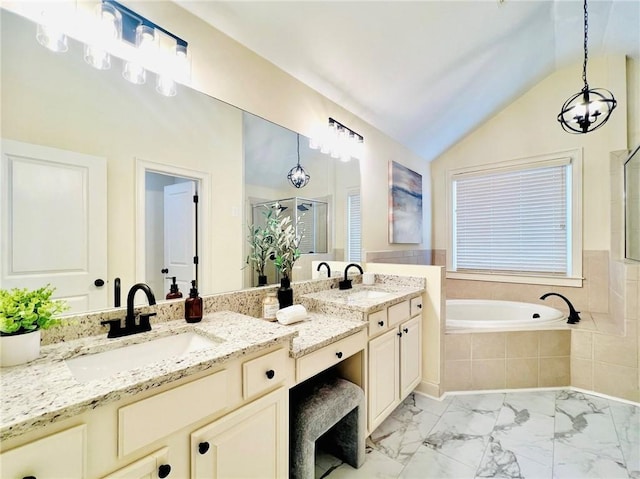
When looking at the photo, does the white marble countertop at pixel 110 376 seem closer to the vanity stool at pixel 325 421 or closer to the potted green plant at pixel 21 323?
the potted green plant at pixel 21 323


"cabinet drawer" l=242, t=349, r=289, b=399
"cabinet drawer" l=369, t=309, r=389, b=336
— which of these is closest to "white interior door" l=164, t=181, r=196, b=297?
"cabinet drawer" l=242, t=349, r=289, b=399

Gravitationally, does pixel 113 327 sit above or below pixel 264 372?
above

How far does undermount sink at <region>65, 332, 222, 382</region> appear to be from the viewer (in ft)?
3.01

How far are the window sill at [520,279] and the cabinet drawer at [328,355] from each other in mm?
2673

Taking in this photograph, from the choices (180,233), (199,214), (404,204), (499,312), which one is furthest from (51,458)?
(499,312)

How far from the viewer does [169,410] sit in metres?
0.78

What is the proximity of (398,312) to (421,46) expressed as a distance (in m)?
1.90

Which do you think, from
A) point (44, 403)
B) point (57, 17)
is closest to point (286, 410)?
point (44, 403)

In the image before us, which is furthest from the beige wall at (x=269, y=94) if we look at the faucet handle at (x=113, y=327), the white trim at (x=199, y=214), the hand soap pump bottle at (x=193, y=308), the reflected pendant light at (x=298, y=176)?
the faucet handle at (x=113, y=327)

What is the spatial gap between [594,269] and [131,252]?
4077mm

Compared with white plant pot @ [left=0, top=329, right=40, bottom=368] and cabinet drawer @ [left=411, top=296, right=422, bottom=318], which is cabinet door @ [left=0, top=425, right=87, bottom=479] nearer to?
white plant pot @ [left=0, top=329, right=40, bottom=368]

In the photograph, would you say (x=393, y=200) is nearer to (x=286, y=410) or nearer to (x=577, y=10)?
(x=577, y=10)

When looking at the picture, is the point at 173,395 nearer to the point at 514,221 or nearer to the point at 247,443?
the point at 247,443

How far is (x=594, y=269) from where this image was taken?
2934 mm
